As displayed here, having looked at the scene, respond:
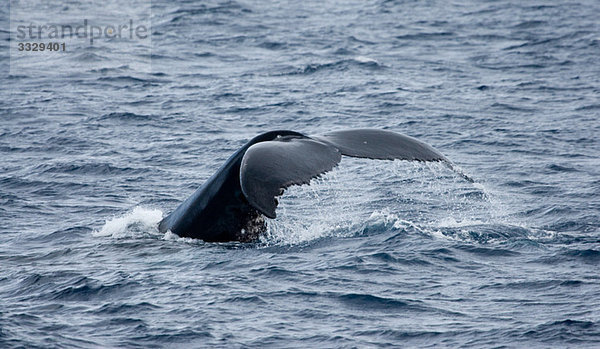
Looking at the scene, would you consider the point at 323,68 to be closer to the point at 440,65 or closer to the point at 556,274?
the point at 440,65

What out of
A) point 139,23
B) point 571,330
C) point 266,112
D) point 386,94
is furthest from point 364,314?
point 139,23

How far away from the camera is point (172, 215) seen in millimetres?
9461

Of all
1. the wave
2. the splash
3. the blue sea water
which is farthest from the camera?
the wave

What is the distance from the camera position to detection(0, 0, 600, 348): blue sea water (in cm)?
762

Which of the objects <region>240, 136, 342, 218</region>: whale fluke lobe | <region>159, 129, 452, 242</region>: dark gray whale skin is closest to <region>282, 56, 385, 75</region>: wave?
<region>159, 129, 452, 242</region>: dark gray whale skin

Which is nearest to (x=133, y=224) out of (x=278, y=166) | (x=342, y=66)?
(x=278, y=166)

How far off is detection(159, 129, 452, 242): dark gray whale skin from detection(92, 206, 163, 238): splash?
280mm

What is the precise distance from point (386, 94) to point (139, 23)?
12899mm

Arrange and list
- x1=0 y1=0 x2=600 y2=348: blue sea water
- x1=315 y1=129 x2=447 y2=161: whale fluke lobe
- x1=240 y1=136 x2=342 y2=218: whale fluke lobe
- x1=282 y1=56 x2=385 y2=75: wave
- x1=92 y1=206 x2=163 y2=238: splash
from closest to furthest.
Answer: x1=240 y1=136 x2=342 y2=218: whale fluke lobe → x1=0 y1=0 x2=600 y2=348: blue sea water → x1=315 y1=129 x2=447 y2=161: whale fluke lobe → x1=92 y1=206 x2=163 y2=238: splash → x1=282 y1=56 x2=385 y2=75: wave

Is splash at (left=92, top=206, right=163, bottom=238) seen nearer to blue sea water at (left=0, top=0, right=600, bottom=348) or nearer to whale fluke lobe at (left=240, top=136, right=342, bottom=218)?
blue sea water at (left=0, top=0, right=600, bottom=348)

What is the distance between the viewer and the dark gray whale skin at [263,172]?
713 centimetres

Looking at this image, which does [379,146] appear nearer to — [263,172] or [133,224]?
[263,172]

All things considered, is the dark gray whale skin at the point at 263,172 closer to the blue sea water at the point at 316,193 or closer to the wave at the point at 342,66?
the blue sea water at the point at 316,193

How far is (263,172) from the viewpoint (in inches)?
282
